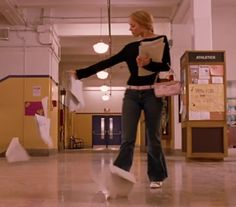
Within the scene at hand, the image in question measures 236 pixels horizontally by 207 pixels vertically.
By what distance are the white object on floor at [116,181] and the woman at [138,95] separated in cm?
18

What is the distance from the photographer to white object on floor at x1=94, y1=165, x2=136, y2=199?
2908 millimetres

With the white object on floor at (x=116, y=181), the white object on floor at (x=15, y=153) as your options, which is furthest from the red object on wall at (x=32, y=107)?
the white object on floor at (x=116, y=181)

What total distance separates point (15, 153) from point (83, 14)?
17.4 ft

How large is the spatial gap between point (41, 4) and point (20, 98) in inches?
110

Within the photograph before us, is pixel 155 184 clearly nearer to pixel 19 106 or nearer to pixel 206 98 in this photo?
pixel 206 98

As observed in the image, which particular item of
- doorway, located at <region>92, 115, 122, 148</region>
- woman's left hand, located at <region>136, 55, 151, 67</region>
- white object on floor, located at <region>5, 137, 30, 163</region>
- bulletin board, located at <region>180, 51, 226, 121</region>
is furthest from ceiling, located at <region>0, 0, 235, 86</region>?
doorway, located at <region>92, 115, 122, 148</region>

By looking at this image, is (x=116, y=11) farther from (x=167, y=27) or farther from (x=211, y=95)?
(x=211, y=95)

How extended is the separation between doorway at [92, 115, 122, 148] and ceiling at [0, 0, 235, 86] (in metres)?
11.6

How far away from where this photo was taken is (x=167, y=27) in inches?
467

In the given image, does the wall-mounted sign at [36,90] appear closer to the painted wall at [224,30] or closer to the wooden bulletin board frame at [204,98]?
the painted wall at [224,30]

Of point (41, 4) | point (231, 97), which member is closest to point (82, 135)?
point (231, 97)

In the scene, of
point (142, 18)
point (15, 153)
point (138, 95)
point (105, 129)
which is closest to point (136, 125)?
point (138, 95)

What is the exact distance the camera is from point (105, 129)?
25609 millimetres

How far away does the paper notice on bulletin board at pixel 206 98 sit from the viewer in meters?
7.50
